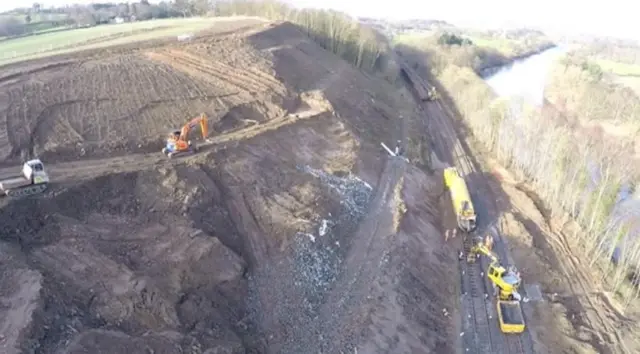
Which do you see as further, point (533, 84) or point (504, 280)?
point (533, 84)

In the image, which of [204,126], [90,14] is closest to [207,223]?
[204,126]

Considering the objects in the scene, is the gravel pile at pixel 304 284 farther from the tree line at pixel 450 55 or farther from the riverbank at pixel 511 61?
the riverbank at pixel 511 61

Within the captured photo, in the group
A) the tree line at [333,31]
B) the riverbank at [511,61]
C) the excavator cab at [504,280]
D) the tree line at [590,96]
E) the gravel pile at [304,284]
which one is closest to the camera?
the gravel pile at [304,284]

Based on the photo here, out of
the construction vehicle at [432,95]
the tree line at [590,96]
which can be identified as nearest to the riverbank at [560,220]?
the tree line at [590,96]

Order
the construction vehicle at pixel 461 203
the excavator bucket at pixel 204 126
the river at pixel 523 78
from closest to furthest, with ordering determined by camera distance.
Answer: the excavator bucket at pixel 204 126 → the construction vehicle at pixel 461 203 → the river at pixel 523 78

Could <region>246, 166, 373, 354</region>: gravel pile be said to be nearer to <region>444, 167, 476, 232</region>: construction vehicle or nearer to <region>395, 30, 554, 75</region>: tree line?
<region>444, 167, 476, 232</region>: construction vehicle

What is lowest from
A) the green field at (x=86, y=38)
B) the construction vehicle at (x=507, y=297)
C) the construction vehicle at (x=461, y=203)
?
the construction vehicle at (x=507, y=297)

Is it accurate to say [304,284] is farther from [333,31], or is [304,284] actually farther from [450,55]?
[450,55]
